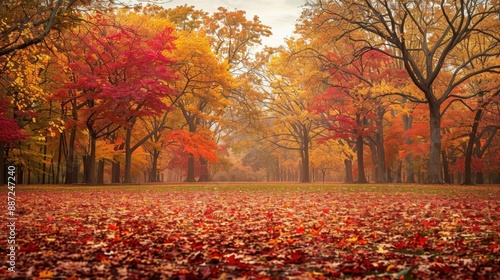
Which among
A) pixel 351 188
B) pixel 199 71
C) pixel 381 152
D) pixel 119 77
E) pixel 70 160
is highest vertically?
pixel 199 71

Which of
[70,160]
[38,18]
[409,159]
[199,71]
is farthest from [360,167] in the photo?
[38,18]

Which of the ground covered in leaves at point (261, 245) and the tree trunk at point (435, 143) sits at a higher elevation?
the tree trunk at point (435, 143)

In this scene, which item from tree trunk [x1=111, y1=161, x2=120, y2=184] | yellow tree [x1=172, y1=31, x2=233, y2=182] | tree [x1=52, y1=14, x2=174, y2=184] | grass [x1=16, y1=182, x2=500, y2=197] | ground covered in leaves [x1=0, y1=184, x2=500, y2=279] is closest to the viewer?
ground covered in leaves [x1=0, y1=184, x2=500, y2=279]

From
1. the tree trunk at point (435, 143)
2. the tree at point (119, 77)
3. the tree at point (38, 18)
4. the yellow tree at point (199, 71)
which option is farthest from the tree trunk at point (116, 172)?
the tree trunk at point (435, 143)

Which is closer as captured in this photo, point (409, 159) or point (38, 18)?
point (38, 18)

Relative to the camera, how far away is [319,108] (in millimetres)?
33188

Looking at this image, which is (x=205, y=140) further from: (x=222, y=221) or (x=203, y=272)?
(x=203, y=272)

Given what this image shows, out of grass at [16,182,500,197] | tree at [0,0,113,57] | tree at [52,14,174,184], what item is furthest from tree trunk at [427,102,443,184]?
tree at [0,0,113,57]

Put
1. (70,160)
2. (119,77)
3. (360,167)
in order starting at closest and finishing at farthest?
(119,77)
(70,160)
(360,167)

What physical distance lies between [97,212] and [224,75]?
2335 centimetres

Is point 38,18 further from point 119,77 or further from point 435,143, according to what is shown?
point 435,143

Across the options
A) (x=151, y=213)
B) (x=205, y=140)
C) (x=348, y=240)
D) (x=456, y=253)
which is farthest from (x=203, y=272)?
(x=205, y=140)

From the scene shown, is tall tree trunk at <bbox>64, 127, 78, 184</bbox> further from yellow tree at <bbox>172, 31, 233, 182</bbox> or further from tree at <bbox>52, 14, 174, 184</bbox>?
yellow tree at <bbox>172, 31, 233, 182</bbox>

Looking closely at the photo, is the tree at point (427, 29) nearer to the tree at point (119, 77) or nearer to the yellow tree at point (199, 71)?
the tree at point (119, 77)
